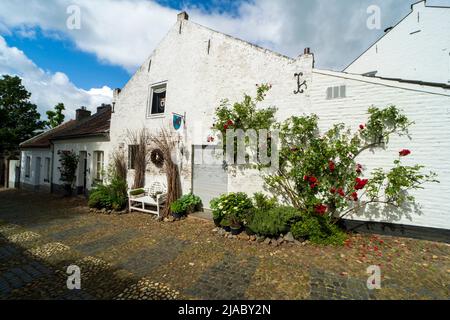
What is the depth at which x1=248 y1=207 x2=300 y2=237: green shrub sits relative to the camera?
5285 millimetres

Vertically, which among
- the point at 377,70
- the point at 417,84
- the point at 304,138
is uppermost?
the point at 377,70

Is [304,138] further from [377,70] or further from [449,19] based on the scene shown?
[449,19]

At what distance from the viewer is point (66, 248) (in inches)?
203

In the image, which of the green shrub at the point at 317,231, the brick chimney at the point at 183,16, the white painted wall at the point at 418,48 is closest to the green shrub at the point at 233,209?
the green shrub at the point at 317,231

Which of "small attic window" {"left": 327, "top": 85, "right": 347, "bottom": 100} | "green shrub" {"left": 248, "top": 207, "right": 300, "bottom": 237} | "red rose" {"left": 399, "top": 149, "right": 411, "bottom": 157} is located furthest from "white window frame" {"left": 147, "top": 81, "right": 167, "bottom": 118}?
"red rose" {"left": 399, "top": 149, "right": 411, "bottom": 157}

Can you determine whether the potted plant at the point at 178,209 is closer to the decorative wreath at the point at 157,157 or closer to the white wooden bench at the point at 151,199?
the white wooden bench at the point at 151,199

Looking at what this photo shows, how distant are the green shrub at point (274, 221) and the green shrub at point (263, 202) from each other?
1.62 feet

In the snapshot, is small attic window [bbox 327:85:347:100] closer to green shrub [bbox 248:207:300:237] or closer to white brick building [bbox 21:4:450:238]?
white brick building [bbox 21:4:450:238]

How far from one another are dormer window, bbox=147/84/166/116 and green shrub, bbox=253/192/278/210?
19.8 ft

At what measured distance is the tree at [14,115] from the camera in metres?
17.2

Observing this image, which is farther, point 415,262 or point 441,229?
point 441,229
